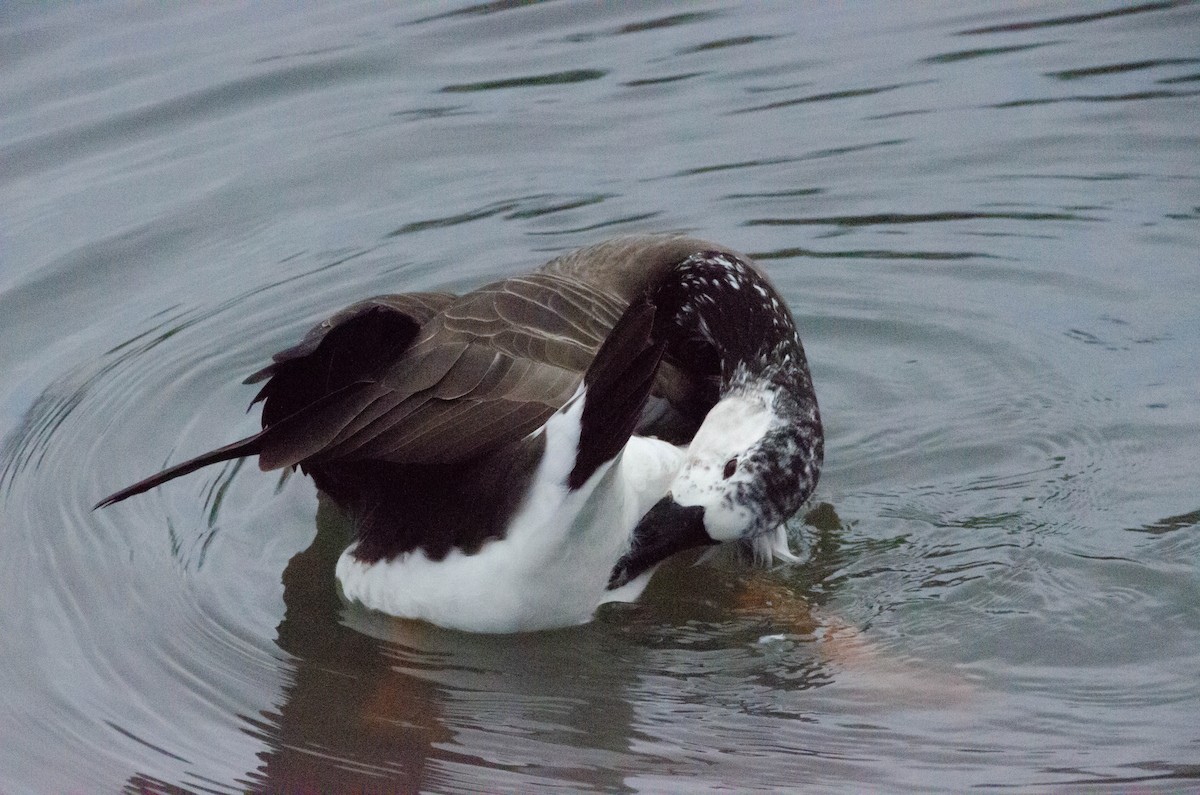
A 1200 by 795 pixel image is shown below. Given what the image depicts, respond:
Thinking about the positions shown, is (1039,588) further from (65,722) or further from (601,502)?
(65,722)

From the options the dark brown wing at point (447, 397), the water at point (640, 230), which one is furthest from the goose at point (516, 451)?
the water at point (640, 230)

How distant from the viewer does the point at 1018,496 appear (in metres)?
5.04

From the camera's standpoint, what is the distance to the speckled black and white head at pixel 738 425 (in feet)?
14.4

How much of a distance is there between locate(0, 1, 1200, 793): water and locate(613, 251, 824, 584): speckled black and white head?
0.32 meters

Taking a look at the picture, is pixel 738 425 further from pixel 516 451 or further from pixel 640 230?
pixel 640 230

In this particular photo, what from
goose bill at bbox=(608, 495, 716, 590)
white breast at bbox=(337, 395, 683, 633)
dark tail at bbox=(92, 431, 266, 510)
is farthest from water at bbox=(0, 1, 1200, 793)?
dark tail at bbox=(92, 431, 266, 510)

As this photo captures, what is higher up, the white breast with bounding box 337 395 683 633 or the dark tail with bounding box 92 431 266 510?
the dark tail with bounding box 92 431 266 510

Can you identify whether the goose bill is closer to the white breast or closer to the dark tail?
the white breast

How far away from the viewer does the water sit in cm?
403

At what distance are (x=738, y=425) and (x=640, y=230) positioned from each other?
2633 millimetres

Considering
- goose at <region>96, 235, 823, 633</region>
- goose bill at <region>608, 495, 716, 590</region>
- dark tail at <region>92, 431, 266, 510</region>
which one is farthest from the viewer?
goose bill at <region>608, 495, 716, 590</region>

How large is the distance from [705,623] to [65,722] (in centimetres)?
183

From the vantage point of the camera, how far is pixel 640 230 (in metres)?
7.15

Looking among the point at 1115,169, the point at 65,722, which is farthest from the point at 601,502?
the point at 1115,169
